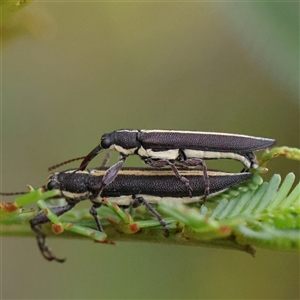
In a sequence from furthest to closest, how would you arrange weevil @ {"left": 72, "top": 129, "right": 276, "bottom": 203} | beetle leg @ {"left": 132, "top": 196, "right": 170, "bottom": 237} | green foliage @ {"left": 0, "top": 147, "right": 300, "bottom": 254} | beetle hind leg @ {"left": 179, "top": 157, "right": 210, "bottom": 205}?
weevil @ {"left": 72, "top": 129, "right": 276, "bottom": 203} < beetle hind leg @ {"left": 179, "top": 157, "right": 210, "bottom": 205} < beetle leg @ {"left": 132, "top": 196, "right": 170, "bottom": 237} < green foliage @ {"left": 0, "top": 147, "right": 300, "bottom": 254}

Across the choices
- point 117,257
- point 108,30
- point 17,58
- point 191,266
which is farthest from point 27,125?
point 191,266

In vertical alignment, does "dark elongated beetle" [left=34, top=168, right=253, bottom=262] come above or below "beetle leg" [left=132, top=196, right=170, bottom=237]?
above

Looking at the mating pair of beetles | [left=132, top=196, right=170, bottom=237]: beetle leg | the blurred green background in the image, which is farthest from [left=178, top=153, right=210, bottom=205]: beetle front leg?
the blurred green background

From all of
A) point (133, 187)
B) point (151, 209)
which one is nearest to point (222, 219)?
point (151, 209)

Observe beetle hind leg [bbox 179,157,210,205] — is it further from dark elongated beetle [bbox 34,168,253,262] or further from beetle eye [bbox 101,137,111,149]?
beetle eye [bbox 101,137,111,149]

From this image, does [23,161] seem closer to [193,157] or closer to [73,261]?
[73,261]

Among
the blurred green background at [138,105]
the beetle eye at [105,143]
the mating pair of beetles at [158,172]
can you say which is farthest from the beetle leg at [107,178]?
the blurred green background at [138,105]

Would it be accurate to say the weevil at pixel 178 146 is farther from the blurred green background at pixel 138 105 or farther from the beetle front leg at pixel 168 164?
the blurred green background at pixel 138 105
